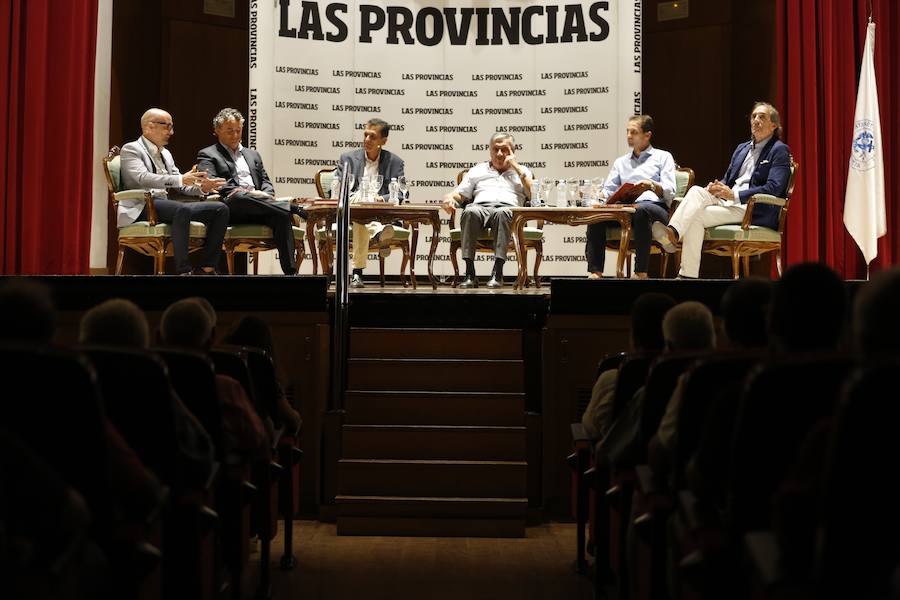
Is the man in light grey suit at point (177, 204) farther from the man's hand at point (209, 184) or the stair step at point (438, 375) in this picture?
the stair step at point (438, 375)

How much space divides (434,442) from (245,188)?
2677 mm

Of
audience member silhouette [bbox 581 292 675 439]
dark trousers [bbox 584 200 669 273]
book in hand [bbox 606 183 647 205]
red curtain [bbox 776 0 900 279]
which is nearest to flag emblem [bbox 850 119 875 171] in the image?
red curtain [bbox 776 0 900 279]

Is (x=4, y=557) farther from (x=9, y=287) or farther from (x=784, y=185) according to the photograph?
(x=784, y=185)

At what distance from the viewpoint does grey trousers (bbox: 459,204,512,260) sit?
6.53m

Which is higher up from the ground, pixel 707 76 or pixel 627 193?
pixel 707 76

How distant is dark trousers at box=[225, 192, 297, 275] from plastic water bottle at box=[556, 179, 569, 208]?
65.7 inches

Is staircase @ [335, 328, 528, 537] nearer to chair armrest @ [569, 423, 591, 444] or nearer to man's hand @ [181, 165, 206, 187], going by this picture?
chair armrest @ [569, 423, 591, 444]

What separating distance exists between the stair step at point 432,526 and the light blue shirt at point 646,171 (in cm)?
284

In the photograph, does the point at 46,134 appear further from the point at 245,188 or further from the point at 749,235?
the point at 749,235

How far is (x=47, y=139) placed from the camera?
22.0ft

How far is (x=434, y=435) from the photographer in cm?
436

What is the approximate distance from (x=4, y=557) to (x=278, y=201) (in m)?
4.77

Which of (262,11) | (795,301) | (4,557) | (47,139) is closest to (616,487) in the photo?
(795,301)

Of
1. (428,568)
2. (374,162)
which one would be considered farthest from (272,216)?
(428,568)
